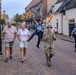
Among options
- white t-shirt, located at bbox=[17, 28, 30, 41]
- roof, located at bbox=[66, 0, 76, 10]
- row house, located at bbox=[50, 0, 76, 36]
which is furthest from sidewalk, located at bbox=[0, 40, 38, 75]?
roof, located at bbox=[66, 0, 76, 10]

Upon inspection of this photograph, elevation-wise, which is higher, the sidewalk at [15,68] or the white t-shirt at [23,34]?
the white t-shirt at [23,34]

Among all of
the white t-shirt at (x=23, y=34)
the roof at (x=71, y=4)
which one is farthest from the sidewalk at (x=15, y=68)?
the roof at (x=71, y=4)

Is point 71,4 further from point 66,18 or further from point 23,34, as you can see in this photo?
point 23,34

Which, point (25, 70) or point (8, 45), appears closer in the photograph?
point (25, 70)

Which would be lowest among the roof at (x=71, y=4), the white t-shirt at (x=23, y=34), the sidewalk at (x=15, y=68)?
the sidewalk at (x=15, y=68)

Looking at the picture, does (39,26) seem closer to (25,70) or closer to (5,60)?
(5,60)

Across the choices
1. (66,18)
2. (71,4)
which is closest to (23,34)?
(71,4)

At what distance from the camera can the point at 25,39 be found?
39.4 feet

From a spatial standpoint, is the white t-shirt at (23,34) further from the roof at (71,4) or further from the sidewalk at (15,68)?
the roof at (71,4)

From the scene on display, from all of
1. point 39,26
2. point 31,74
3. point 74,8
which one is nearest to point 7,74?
point 31,74

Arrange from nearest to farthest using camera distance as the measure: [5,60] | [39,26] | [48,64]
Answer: [48,64] → [5,60] → [39,26]

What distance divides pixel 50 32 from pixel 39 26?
30.4 ft

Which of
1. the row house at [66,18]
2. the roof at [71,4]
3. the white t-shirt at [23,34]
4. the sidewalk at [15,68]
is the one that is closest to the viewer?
the sidewalk at [15,68]

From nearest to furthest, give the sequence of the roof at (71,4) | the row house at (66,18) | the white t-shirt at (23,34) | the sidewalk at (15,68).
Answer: the sidewalk at (15,68)
the white t-shirt at (23,34)
the roof at (71,4)
the row house at (66,18)
